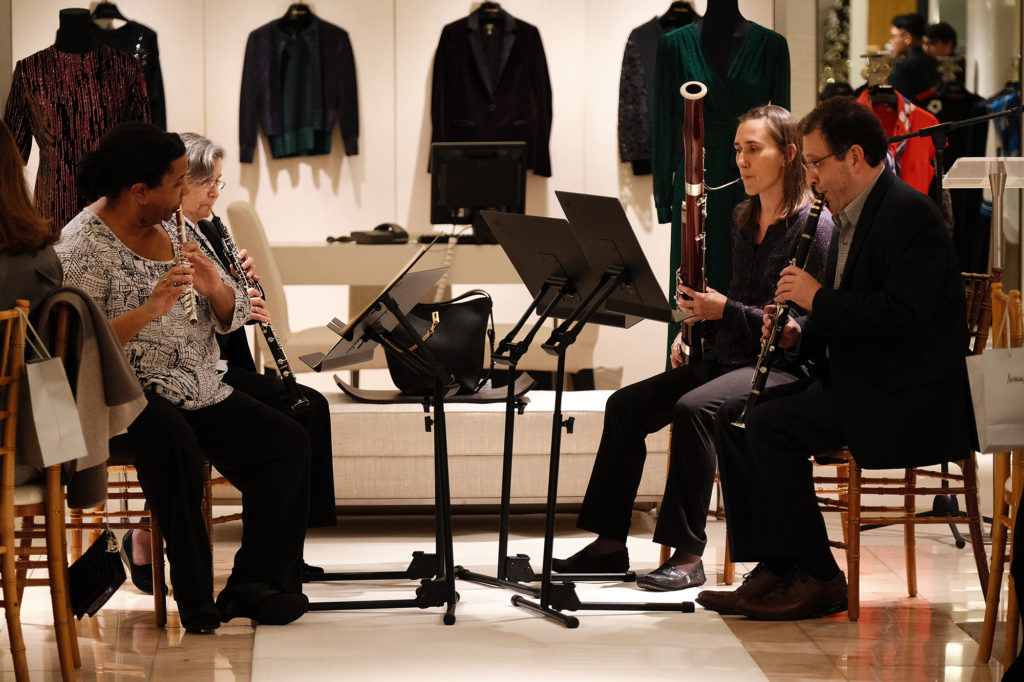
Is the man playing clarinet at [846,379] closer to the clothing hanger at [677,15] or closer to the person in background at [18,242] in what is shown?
the person in background at [18,242]

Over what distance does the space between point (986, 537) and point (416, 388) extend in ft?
6.11

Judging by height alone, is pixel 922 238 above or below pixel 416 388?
above

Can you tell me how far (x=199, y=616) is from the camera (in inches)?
120

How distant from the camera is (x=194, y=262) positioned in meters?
3.21

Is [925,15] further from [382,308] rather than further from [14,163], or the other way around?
[14,163]

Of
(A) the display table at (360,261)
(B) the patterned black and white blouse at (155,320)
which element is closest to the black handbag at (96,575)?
(B) the patterned black and white blouse at (155,320)

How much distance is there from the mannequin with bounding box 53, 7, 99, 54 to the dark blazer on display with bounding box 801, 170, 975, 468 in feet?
11.9

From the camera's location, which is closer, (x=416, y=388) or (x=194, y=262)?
(x=194, y=262)

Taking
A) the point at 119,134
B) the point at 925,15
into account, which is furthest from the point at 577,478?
the point at 925,15

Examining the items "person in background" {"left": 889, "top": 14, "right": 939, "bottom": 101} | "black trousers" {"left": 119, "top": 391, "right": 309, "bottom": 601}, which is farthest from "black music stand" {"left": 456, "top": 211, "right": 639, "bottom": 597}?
"person in background" {"left": 889, "top": 14, "right": 939, "bottom": 101}

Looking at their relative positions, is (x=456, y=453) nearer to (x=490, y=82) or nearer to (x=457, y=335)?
(x=457, y=335)

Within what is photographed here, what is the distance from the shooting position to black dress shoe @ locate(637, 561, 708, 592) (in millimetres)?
3467

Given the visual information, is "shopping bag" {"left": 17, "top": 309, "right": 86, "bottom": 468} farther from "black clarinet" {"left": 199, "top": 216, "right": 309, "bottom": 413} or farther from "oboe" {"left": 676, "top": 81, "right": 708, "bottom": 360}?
"oboe" {"left": 676, "top": 81, "right": 708, "bottom": 360}

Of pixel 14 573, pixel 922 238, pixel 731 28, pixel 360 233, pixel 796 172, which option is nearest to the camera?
pixel 14 573
